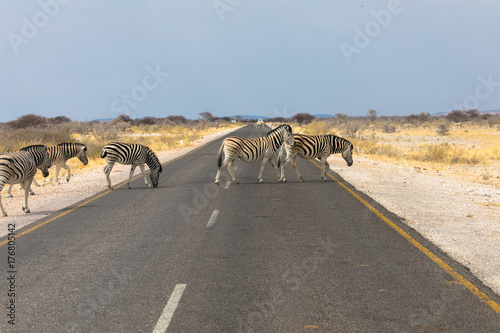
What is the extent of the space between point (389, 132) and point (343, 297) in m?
65.9

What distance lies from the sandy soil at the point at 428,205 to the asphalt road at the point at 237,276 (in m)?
0.50

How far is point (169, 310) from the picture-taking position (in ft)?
17.4

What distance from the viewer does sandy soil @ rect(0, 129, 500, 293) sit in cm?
783

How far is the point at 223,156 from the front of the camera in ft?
54.2

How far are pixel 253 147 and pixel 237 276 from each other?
9.94 meters

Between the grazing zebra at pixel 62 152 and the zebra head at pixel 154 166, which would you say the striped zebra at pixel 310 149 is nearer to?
the zebra head at pixel 154 166

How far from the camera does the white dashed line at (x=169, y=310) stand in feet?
15.9

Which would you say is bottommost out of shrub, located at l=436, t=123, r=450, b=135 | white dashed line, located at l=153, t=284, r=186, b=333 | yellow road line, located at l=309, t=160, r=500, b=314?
shrub, located at l=436, t=123, r=450, b=135

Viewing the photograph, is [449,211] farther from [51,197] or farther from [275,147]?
[51,197]

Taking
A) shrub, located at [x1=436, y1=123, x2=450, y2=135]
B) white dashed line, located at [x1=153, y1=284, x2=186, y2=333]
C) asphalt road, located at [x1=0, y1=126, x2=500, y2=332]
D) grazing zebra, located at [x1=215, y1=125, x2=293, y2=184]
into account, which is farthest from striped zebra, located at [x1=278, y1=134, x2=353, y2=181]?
shrub, located at [x1=436, y1=123, x2=450, y2=135]

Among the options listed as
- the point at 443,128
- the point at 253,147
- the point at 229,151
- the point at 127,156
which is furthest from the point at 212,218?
the point at 443,128

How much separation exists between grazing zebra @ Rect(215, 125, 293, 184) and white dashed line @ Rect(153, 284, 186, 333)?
9.87 metres

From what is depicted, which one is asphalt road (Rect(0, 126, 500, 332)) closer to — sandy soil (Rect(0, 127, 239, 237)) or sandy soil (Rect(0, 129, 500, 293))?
sandy soil (Rect(0, 129, 500, 293))

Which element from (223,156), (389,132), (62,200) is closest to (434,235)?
(223,156)
